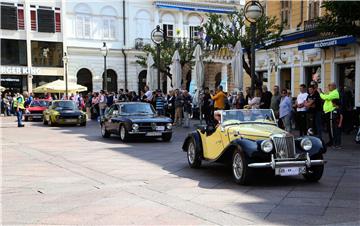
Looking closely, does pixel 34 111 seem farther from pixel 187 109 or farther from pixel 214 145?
pixel 214 145

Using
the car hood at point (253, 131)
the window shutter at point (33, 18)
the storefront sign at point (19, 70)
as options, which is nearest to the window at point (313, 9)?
the car hood at point (253, 131)

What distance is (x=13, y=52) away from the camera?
4481cm

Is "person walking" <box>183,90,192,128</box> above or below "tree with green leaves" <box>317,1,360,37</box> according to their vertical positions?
below

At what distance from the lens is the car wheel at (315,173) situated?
8.81 meters

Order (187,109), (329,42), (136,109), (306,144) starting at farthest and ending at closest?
(187,109)
(329,42)
(136,109)
(306,144)

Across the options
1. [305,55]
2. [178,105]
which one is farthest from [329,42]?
[178,105]

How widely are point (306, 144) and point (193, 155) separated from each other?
2836 millimetres

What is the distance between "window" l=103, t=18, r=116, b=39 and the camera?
4862cm

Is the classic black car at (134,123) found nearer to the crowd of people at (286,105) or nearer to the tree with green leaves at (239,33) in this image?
the crowd of people at (286,105)

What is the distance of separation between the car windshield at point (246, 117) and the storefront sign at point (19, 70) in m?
37.8

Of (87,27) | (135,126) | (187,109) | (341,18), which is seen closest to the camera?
(341,18)

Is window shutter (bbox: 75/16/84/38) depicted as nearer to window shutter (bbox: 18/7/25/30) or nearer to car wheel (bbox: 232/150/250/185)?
window shutter (bbox: 18/7/25/30)

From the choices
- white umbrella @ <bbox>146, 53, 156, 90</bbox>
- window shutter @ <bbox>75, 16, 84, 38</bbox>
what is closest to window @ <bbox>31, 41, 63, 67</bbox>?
window shutter @ <bbox>75, 16, 84, 38</bbox>

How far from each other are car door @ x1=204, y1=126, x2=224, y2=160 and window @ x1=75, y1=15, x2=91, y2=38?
39.5 m
